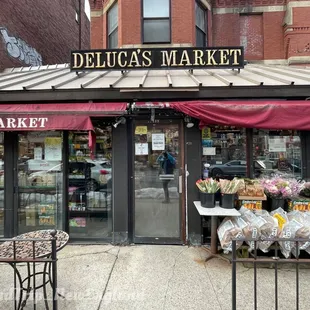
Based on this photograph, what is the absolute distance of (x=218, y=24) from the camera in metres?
9.42

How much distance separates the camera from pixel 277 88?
4.80 meters

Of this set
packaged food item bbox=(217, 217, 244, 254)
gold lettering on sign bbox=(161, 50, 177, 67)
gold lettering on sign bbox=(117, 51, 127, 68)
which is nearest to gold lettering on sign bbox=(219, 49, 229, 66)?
gold lettering on sign bbox=(161, 50, 177, 67)

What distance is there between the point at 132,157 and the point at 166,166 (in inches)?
27.2

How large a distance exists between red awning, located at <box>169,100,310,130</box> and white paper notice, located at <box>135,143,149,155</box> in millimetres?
1129

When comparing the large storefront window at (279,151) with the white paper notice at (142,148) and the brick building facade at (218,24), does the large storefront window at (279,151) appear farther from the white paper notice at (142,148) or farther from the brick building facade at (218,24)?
the brick building facade at (218,24)

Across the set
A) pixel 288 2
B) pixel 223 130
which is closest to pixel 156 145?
pixel 223 130

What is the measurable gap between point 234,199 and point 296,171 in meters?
1.58

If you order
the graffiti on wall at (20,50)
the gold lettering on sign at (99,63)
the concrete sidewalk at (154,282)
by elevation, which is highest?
the graffiti on wall at (20,50)

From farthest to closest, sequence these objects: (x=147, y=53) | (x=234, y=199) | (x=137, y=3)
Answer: (x=137, y=3), (x=147, y=53), (x=234, y=199)

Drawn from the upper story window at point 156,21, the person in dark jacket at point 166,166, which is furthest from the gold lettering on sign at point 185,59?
the upper story window at point 156,21

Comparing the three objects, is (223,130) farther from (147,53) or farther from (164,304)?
(164,304)

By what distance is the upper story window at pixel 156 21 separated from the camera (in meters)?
7.93

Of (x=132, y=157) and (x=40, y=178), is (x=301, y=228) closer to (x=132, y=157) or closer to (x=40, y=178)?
(x=132, y=157)

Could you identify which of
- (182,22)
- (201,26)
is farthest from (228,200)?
(201,26)
